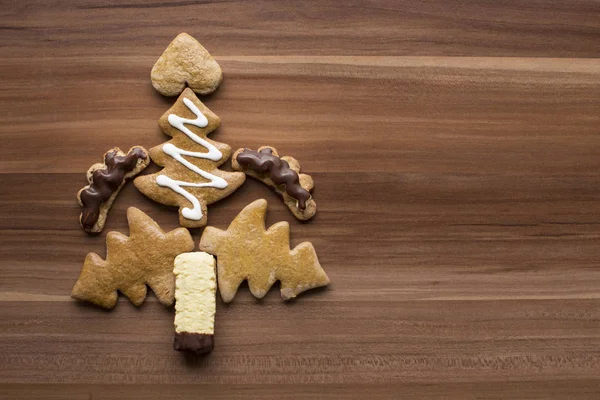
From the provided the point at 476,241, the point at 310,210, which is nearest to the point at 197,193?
the point at 310,210

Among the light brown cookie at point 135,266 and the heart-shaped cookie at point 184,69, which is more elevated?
the heart-shaped cookie at point 184,69

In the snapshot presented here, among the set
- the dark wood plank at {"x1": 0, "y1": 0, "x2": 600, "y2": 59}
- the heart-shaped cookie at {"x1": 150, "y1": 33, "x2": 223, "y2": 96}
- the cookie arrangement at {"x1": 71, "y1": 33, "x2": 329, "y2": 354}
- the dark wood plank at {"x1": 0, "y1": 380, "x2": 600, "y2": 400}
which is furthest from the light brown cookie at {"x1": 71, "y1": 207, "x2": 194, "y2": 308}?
the dark wood plank at {"x1": 0, "y1": 0, "x2": 600, "y2": 59}

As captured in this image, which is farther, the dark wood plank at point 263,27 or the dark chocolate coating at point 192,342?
the dark wood plank at point 263,27

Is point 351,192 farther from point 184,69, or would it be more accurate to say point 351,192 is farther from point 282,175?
point 184,69

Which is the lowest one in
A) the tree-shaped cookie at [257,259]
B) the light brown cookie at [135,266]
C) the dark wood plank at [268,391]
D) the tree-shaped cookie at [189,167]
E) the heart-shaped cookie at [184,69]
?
the dark wood plank at [268,391]

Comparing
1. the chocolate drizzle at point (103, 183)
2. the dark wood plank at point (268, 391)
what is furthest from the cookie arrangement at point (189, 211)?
the dark wood plank at point (268, 391)

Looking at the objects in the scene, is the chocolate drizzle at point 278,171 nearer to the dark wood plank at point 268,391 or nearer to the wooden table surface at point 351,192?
the wooden table surface at point 351,192

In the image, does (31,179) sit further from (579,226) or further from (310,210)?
(579,226)

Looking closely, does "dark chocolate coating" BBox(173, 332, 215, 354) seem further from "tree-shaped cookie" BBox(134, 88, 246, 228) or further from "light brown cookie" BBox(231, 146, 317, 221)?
"light brown cookie" BBox(231, 146, 317, 221)
